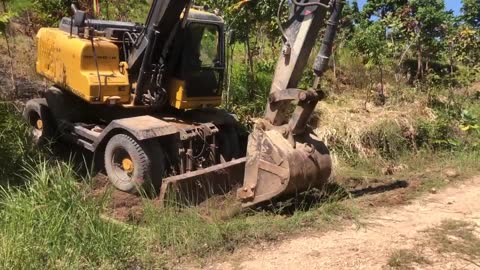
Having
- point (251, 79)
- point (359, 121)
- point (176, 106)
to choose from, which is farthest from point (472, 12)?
point (176, 106)

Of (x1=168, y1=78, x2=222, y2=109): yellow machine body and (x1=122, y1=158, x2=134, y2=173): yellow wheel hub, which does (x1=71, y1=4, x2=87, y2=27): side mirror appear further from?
(x1=122, y1=158, x2=134, y2=173): yellow wheel hub

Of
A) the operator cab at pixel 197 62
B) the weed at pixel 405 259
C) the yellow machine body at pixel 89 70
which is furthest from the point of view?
the operator cab at pixel 197 62

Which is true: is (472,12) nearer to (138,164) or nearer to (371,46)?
(371,46)

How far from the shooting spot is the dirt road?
5301 mm

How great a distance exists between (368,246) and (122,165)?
11.7 feet

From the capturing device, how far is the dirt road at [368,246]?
17.4 ft

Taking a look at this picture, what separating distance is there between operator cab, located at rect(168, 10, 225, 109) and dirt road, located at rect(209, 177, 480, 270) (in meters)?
2.94

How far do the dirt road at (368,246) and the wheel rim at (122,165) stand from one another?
102 inches

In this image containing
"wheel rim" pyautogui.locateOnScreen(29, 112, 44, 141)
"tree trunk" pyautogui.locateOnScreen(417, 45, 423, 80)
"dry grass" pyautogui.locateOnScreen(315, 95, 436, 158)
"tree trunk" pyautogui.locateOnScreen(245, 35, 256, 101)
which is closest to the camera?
"wheel rim" pyautogui.locateOnScreen(29, 112, 44, 141)

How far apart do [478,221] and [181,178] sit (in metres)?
3.33

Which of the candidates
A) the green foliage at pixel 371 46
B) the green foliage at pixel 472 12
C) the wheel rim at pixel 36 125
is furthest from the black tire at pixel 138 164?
the green foliage at pixel 472 12

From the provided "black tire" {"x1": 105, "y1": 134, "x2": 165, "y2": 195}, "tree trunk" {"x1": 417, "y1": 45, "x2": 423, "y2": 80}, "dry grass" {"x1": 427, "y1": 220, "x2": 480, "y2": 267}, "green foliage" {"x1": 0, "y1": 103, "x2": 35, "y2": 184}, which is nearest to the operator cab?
"black tire" {"x1": 105, "y1": 134, "x2": 165, "y2": 195}

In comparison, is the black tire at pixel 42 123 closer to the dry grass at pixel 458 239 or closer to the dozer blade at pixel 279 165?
the dozer blade at pixel 279 165

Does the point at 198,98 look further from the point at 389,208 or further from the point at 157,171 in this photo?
the point at 389,208
